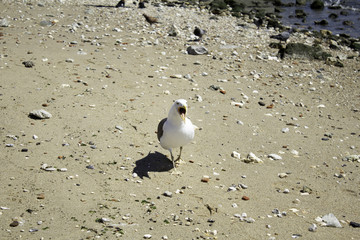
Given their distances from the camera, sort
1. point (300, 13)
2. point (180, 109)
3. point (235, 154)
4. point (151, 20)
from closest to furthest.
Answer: point (180, 109), point (235, 154), point (151, 20), point (300, 13)

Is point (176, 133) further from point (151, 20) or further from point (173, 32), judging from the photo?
point (151, 20)

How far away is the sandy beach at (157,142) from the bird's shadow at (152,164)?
0.07 feet

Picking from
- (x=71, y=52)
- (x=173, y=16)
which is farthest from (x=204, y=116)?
(x=173, y=16)

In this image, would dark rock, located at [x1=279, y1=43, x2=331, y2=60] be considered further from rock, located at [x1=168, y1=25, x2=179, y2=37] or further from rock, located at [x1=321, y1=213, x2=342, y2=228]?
rock, located at [x1=321, y1=213, x2=342, y2=228]

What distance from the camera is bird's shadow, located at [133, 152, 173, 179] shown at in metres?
6.77

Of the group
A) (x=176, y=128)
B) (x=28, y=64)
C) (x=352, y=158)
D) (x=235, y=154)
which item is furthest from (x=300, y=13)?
(x=176, y=128)

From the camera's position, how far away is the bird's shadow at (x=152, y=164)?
6.77 metres

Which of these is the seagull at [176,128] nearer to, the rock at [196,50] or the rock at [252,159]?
the rock at [252,159]

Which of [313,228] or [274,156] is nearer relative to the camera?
[313,228]

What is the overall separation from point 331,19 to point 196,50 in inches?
617

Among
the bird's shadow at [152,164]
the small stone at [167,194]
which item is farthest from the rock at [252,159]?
the small stone at [167,194]

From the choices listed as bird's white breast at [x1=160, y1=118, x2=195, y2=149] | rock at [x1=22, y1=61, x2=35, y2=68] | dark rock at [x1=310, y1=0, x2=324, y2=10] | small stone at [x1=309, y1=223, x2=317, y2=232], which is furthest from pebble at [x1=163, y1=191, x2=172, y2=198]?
dark rock at [x1=310, y1=0, x2=324, y2=10]

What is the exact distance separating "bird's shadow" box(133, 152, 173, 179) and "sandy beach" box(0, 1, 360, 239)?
21mm

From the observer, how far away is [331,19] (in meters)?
25.0
